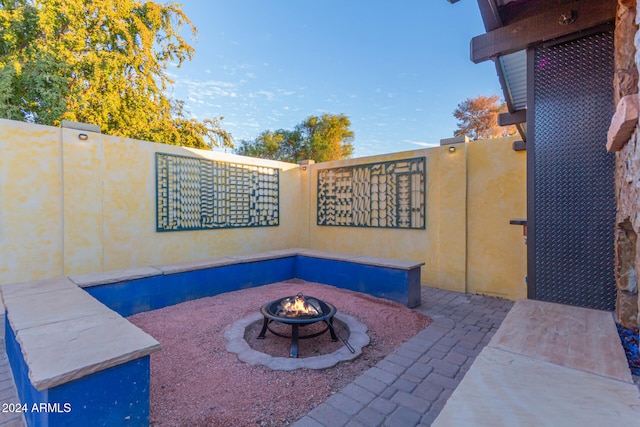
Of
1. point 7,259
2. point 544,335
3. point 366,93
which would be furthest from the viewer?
point 366,93

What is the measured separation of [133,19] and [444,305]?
10.5m

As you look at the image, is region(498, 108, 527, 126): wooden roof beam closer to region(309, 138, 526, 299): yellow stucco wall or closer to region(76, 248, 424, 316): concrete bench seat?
region(309, 138, 526, 299): yellow stucco wall

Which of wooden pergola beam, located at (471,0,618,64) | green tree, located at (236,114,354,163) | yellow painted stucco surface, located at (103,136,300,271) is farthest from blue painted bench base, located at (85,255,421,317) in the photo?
green tree, located at (236,114,354,163)

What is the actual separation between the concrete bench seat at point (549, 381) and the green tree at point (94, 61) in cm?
945

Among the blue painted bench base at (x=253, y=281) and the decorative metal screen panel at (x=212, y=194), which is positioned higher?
the decorative metal screen panel at (x=212, y=194)

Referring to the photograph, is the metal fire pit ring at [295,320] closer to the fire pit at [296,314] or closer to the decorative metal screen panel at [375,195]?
the fire pit at [296,314]

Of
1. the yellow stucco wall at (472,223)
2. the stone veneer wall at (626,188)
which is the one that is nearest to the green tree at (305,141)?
the yellow stucco wall at (472,223)

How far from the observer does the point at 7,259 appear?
3.66m

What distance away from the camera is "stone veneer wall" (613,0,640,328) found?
4.49ft

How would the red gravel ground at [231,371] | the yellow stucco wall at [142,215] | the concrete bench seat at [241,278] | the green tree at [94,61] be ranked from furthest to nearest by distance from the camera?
the green tree at [94,61] → the yellow stucco wall at [142,215] → the concrete bench seat at [241,278] → the red gravel ground at [231,371]

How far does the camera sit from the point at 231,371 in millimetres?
2354

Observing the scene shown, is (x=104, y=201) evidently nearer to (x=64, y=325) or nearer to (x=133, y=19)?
(x=64, y=325)

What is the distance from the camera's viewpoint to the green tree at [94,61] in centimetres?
672

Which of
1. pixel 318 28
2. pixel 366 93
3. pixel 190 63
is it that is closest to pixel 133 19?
pixel 190 63
